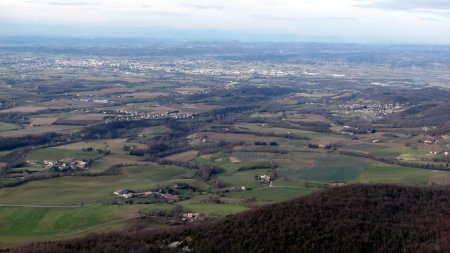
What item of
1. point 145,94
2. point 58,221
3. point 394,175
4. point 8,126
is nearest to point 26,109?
point 8,126

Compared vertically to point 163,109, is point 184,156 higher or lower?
higher

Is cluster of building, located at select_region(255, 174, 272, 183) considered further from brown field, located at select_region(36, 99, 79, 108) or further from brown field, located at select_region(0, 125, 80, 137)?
brown field, located at select_region(36, 99, 79, 108)

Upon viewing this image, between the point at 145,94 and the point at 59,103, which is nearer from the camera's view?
the point at 59,103

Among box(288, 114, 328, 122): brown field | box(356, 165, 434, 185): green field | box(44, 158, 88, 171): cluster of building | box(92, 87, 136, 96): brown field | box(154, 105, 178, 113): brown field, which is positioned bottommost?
box(92, 87, 136, 96): brown field

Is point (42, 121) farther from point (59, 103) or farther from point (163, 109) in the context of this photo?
point (163, 109)

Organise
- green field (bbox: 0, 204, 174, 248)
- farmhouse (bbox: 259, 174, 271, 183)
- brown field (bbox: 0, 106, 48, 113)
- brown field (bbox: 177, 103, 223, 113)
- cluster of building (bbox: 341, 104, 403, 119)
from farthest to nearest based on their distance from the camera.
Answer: cluster of building (bbox: 341, 104, 403, 119) → brown field (bbox: 177, 103, 223, 113) → brown field (bbox: 0, 106, 48, 113) → farmhouse (bbox: 259, 174, 271, 183) → green field (bbox: 0, 204, 174, 248)

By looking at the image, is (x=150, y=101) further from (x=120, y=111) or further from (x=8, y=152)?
(x=8, y=152)

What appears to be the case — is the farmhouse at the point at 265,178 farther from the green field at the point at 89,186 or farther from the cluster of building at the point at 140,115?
the cluster of building at the point at 140,115

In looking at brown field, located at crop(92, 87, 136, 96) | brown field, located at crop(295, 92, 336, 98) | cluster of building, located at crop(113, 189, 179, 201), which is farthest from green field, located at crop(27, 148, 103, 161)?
brown field, located at crop(295, 92, 336, 98)
